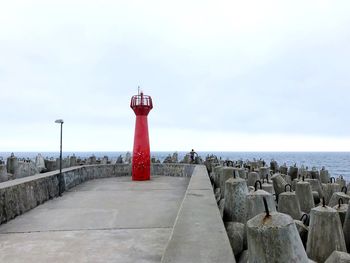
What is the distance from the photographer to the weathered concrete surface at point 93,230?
15.0 ft

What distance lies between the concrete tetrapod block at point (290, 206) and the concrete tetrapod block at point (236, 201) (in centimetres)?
136

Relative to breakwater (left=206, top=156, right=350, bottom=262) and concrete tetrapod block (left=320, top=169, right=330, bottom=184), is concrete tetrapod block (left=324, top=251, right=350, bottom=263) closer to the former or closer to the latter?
breakwater (left=206, top=156, right=350, bottom=262)

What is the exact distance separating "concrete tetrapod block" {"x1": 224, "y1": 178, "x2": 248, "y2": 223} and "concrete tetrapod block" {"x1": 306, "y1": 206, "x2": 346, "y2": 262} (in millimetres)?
1013

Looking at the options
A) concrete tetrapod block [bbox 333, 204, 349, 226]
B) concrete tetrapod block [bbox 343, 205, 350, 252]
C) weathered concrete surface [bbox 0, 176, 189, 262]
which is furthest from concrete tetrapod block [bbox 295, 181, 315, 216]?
weathered concrete surface [bbox 0, 176, 189, 262]

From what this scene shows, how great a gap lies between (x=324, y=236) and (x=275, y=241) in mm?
2467

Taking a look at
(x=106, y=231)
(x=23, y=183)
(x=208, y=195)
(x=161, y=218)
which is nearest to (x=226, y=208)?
(x=208, y=195)

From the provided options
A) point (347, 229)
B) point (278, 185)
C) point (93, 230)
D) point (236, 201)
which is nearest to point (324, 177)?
point (278, 185)

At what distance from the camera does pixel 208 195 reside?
21.5 ft

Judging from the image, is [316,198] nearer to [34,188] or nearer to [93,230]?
[93,230]

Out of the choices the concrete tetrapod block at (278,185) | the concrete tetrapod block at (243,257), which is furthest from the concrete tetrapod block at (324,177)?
the concrete tetrapod block at (243,257)

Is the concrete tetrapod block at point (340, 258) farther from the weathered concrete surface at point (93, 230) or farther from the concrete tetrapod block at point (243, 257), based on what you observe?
the weathered concrete surface at point (93, 230)

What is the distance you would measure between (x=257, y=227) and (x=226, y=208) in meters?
3.05

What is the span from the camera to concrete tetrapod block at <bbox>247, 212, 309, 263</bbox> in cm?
282

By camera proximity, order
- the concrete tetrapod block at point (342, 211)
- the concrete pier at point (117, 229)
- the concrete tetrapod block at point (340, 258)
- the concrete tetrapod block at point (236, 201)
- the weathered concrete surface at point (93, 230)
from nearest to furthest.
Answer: the concrete pier at point (117, 229)
the concrete tetrapod block at point (340, 258)
the weathered concrete surface at point (93, 230)
the concrete tetrapod block at point (236, 201)
the concrete tetrapod block at point (342, 211)
